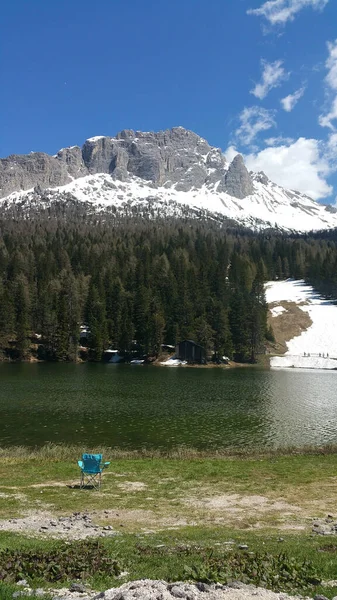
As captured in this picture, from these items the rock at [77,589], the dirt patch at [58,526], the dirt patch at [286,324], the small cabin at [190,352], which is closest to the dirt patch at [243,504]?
the dirt patch at [58,526]

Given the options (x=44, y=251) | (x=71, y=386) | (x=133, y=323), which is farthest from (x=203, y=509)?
(x=44, y=251)

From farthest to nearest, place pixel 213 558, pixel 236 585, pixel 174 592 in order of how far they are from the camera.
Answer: pixel 213 558, pixel 236 585, pixel 174 592

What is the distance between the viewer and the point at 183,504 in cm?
1956

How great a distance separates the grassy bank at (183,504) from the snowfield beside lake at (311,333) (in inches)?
3406

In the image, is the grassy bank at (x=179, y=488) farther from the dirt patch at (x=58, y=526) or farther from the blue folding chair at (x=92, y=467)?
the dirt patch at (x=58, y=526)

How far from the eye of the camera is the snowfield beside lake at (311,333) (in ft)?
382

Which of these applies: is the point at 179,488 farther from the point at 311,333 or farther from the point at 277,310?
the point at 277,310

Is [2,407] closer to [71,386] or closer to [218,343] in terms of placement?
[71,386]

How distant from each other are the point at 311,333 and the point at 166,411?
9990 cm

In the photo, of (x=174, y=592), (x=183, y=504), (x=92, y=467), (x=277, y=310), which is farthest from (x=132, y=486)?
(x=277, y=310)

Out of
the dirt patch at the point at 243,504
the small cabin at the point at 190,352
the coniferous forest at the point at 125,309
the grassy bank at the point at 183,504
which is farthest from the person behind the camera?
the coniferous forest at the point at 125,309

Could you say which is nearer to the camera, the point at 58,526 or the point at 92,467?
the point at 58,526

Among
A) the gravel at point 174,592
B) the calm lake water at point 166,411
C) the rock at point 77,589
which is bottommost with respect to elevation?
the calm lake water at point 166,411

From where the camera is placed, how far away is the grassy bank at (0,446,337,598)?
39.3 feet
